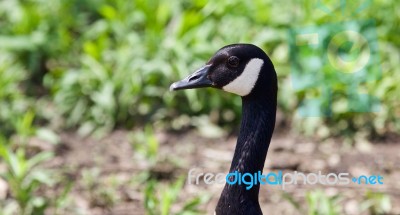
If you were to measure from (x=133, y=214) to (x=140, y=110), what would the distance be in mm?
1102

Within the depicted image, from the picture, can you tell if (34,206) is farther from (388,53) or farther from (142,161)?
(388,53)

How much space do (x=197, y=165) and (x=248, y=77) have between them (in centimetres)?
175

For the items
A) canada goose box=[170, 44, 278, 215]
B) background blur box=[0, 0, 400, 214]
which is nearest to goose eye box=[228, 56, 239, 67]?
canada goose box=[170, 44, 278, 215]

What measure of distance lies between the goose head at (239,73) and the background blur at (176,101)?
1.26 metres

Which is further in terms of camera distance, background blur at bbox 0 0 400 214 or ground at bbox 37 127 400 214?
background blur at bbox 0 0 400 214

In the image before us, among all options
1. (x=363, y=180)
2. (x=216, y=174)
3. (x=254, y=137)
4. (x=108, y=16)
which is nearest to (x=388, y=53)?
(x=363, y=180)

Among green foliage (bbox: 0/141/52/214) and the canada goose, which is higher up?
the canada goose

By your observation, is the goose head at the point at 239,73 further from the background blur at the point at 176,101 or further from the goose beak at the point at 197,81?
the background blur at the point at 176,101

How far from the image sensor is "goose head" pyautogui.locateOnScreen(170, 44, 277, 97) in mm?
2955

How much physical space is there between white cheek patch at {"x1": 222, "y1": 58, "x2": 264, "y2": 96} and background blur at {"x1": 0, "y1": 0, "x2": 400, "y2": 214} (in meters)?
1.30

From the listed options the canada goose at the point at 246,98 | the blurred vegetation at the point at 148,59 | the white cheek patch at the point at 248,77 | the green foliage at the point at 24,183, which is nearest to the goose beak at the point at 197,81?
the canada goose at the point at 246,98

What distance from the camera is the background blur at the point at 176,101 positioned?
444 centimetres

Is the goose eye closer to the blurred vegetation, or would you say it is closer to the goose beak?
the goose beak

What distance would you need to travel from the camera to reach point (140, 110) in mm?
5121
